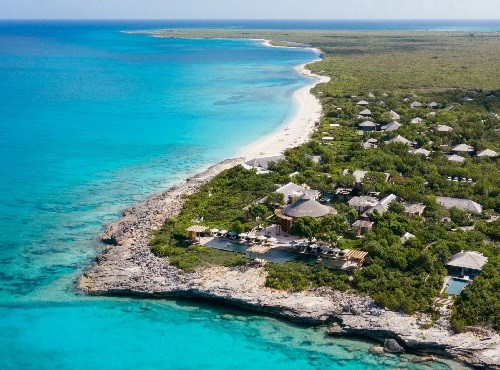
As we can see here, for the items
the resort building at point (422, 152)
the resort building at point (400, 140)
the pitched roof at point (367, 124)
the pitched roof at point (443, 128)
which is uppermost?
the pitched roof at point (443, 128)

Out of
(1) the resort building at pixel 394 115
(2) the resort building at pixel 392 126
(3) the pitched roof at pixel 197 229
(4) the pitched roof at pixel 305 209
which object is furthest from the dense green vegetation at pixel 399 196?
(2) the resort building at pixel 392 126

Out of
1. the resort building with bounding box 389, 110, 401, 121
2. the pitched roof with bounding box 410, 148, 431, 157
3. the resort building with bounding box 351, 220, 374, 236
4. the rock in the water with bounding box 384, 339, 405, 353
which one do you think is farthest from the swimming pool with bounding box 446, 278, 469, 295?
the resort building with bounding box 389, 110, 401, 121

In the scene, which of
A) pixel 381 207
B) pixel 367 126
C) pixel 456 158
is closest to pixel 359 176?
pixel 381 207

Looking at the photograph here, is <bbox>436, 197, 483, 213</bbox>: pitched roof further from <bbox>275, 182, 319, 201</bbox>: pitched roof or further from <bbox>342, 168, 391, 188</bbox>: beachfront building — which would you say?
<bbox>275, 182, 319, 201</bbox>: pitched roof

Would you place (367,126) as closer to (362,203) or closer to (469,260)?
(362,203)

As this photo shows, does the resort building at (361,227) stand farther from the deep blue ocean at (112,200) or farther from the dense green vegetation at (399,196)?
the deep blue ocean at (112,200)

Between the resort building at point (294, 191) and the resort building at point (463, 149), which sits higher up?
the resort building at point (463, 149)

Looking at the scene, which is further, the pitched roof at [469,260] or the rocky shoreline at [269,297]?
the pitched roof at [469,260]

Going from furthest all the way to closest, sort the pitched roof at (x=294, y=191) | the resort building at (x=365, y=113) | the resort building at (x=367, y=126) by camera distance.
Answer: the resort building at (x=365, y=113) → the resort building at (x=367, y=126) → the pitched roof at (x=294, y=191)
